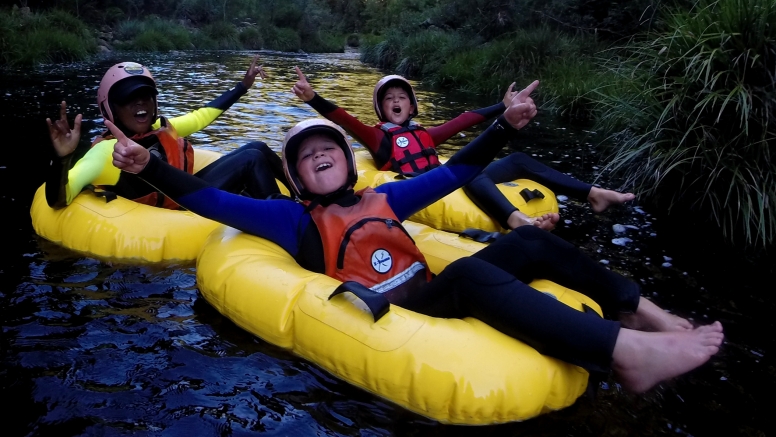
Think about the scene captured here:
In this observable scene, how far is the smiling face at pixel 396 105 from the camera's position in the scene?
5656 millimetres

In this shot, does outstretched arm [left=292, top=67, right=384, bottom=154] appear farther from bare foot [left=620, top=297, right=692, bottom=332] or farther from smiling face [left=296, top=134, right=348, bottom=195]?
bare foot [left=620, top=297, right=692, bottom=332]

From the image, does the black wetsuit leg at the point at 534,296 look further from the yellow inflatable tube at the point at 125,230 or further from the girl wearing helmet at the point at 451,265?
the yellow inflatable tube at the point at 125,230

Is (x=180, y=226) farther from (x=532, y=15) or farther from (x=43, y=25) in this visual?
(x=43, y=25)

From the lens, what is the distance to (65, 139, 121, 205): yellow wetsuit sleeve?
4262 millimetres

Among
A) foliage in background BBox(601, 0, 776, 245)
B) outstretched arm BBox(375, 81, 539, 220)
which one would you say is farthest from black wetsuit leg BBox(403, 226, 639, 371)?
foliage in background BBox(601, 0, 776, 245)

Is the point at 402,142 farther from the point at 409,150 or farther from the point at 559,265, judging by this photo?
the point at 559,265

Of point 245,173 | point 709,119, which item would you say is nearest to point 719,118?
point 709,119

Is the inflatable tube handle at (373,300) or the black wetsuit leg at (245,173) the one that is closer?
the inflatable tube handle at (373,300)

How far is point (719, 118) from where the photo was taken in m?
4.69

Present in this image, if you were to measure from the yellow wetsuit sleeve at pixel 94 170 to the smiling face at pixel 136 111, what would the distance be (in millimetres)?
180

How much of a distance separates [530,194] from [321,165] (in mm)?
2184

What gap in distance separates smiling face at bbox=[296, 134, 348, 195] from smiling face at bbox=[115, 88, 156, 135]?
172 centimetres

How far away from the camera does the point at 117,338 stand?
3066 millimetres

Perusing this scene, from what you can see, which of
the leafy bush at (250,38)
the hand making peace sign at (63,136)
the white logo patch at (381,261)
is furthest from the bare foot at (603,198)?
the leafy bush at (250,38)
